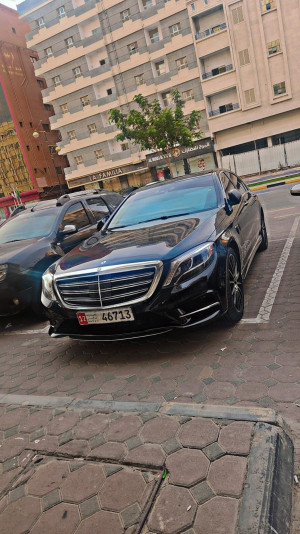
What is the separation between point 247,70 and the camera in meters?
30.1

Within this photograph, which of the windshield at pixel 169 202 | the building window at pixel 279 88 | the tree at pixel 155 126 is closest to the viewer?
the windshield at pixel 169 202

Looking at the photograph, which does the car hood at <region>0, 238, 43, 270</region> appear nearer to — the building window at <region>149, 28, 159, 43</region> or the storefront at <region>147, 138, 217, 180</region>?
the storefront at <region>147, 138, 217, 180</region>

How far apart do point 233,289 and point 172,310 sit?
0.90 meters

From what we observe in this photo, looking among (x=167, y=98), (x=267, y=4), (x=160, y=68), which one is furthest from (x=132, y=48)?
(x=267, y=4)

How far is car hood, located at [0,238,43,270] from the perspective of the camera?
15.5 feet

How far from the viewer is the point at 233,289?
3.62m

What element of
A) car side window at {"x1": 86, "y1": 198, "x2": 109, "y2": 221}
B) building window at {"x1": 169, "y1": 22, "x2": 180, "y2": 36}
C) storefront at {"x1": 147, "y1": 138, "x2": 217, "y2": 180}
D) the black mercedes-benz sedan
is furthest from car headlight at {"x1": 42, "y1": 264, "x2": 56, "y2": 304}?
building window at {"x1": 169, "y1": 22, "x2": 180, "y2": 36}

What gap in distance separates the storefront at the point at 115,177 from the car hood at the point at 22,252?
31.2 metres

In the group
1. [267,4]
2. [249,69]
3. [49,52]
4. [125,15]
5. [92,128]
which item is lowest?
[92,128]

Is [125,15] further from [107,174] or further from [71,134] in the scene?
[107,174]

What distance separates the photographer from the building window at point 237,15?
29.2 m

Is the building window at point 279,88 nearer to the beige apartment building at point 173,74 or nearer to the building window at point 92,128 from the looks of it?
the beige apartment building at point 173,74

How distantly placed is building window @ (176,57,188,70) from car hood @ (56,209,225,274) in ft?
107

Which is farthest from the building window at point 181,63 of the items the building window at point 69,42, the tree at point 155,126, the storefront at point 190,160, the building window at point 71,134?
the building window at point 71,134
